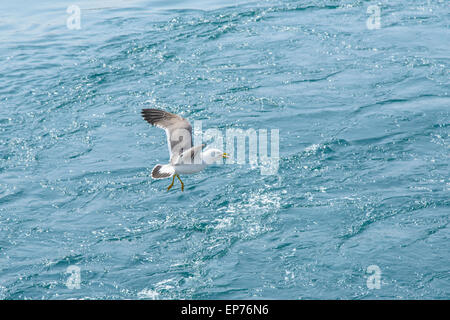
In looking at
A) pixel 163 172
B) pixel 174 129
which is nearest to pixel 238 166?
pixel 174 129

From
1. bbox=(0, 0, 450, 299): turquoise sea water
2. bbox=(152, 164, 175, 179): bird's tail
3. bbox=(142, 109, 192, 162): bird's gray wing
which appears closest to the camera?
bbox=(0, 0, 450, 299): turquoise sea water

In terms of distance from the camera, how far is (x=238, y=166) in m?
10.8

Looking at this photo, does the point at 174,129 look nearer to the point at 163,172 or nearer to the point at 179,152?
the point at 179,152

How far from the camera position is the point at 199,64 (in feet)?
48.3

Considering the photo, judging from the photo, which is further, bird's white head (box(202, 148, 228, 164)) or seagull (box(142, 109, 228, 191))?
bird's white head (box(202, 148, 228, 164))

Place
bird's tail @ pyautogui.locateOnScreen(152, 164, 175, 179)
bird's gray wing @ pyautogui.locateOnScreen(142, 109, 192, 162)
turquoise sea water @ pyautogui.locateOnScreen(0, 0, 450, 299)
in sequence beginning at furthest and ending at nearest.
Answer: bird's gray wing @ pyautogui.locateOnScreen(142, 109, 192, 162) → bird's tail @ pyautogui.locateOnScreen(152, 164, 175, 179) → turquoise sea water @ pyautogui.locateOnScreen(0, 0, 450, 299)

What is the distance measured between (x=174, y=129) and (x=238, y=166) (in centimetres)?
218

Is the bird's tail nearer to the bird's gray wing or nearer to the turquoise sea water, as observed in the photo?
the bird's gray wing

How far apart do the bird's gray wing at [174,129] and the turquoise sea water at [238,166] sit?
1164mm

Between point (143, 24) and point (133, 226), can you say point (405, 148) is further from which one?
point (143, 24)

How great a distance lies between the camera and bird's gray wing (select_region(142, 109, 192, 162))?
28.8 ft

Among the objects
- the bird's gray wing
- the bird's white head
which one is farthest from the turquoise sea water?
the bird's gray wing

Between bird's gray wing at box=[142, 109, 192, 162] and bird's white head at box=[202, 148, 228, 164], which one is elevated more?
bird's gray wing at box=[142, 109, 192, 162]

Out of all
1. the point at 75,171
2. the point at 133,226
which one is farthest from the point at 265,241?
the point at 75,171
